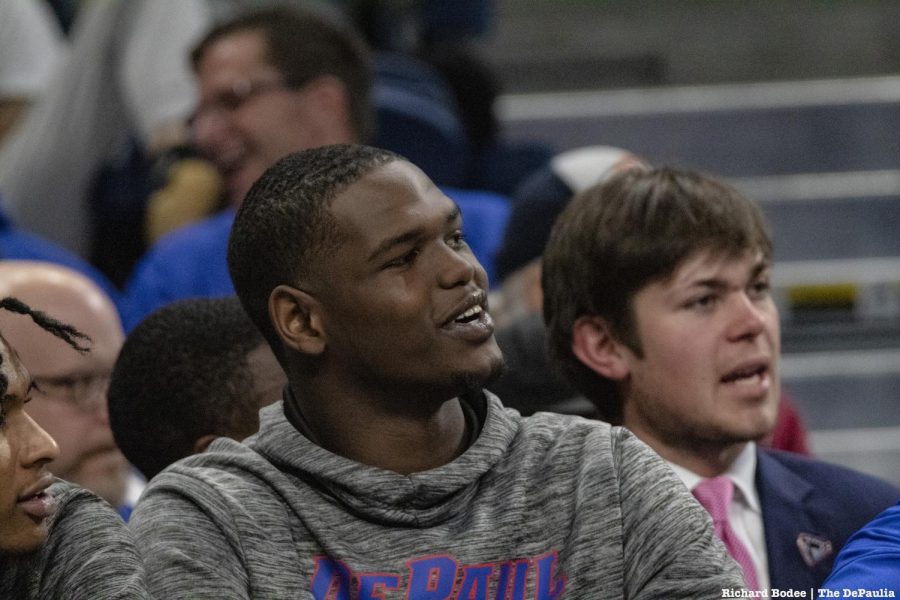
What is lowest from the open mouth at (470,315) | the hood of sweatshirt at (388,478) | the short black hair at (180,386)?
the short black hair at (180,386)

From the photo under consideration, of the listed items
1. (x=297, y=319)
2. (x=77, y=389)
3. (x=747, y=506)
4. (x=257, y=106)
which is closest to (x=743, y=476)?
(x=747, y=506)

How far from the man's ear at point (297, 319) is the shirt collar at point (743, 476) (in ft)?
2.25

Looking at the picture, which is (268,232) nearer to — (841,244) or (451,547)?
(451,547)

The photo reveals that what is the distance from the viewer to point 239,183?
3.64m

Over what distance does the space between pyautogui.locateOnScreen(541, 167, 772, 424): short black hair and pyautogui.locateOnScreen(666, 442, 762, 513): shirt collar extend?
18 centimetres

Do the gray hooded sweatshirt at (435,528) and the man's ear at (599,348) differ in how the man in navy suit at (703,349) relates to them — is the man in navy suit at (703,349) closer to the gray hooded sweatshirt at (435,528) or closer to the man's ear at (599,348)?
the man's ear at (599,348)

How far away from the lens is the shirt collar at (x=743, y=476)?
225 cm

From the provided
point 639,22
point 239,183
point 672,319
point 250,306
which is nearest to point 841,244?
point 639,22

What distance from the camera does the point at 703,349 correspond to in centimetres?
225

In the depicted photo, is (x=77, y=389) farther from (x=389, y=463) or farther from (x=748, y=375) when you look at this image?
(x=748, y=375)

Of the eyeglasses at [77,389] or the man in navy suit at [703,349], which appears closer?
the man in navy suit at [703,349]

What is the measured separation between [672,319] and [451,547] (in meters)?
0.73

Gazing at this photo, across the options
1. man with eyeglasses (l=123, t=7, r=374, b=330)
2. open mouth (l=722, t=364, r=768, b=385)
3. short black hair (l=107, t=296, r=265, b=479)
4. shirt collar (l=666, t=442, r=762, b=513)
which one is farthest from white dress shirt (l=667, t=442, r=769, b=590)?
man with eyeglasses (l=123, t=7, r=374, b=330)

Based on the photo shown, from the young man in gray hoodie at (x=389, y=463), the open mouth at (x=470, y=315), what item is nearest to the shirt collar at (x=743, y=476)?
the young man in gray hoodie at (x=389, y=463)
